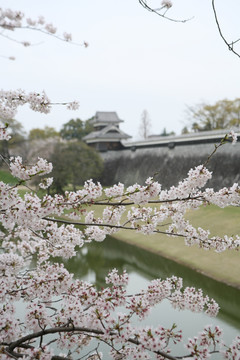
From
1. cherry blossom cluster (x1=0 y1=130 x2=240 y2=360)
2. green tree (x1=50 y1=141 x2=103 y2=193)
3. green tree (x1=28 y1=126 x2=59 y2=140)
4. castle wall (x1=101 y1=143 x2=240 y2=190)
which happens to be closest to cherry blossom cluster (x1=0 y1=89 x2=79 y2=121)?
cherry blossom cluster (x1=0 y1=130 x2=240 y2=360)

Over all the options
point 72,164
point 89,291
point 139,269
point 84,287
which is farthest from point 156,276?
point 72,164

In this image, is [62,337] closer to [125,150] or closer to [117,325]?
[117,325]

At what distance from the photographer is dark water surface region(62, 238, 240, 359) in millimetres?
5348

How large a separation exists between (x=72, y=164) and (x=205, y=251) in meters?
9.34

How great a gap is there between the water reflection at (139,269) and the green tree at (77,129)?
796 inches

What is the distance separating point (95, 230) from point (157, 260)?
233 inches

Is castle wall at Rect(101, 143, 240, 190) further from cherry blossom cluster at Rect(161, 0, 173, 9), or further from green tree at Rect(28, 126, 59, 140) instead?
cherry blossom cluster at Rect(161, 0, 173, 9)

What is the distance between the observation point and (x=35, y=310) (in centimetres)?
187

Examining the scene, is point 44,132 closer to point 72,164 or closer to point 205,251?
point 72,164

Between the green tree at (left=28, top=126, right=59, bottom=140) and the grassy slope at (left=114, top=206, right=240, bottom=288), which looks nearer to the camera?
the grassy slope at (left=114, top=206, right=240, bottom=288)

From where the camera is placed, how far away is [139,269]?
8148 millimetres

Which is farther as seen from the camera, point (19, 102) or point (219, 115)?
point (219, 115)

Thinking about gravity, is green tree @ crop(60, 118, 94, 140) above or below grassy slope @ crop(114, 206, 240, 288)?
above

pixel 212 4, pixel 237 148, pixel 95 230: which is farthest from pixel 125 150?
pixel 212 4
